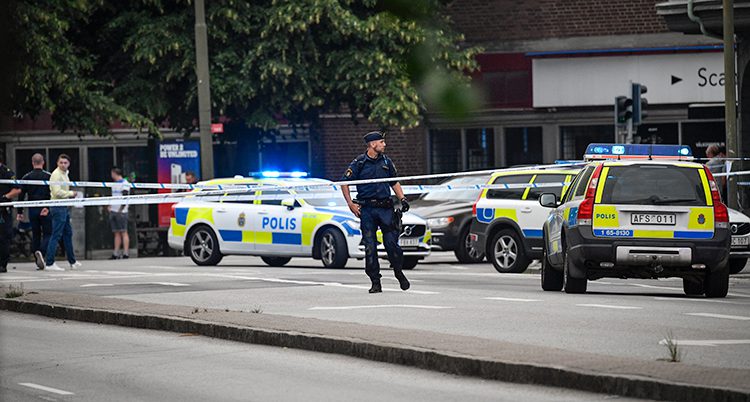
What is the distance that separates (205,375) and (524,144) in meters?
30.7

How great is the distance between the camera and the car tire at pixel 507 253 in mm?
20516

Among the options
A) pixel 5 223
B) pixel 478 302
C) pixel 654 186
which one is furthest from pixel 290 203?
pixel 478 302

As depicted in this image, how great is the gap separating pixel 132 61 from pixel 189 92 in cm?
148

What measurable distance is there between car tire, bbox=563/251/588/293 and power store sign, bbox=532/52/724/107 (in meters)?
22.5

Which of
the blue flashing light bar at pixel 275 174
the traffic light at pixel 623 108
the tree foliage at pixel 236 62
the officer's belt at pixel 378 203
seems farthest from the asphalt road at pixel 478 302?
the tree foliage at pixel 236 62

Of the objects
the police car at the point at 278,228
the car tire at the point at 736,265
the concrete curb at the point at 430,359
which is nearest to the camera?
the concrete curb at the point at 430,359

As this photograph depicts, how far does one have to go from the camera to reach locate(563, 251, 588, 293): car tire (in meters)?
14.6

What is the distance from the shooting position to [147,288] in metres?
16.5

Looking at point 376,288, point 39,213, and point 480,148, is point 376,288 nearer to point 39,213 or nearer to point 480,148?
point 39,213

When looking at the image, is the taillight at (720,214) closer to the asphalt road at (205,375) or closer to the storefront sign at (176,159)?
the asphalt road at (205,375)

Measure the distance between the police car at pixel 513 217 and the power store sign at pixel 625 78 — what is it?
53.9 feet

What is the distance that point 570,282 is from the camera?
14.7m

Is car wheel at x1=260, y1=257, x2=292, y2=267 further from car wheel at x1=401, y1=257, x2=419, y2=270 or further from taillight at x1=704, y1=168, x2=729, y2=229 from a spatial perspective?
taillight at x1=704, y1=168, x2=729, y2=229

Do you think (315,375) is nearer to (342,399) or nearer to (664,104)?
(342,399)
